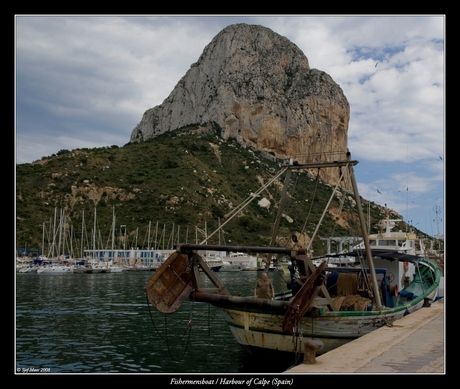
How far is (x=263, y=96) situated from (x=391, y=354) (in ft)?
438

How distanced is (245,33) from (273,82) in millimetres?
17727

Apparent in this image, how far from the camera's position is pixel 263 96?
142 metres

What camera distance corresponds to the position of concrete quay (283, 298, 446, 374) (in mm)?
10719

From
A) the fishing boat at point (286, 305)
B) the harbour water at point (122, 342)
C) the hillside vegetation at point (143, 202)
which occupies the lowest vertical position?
the harbour water at point (122, 342)

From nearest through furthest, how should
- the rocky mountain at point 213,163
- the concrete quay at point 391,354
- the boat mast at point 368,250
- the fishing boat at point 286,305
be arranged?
the concrete quay at point 391,354 < the fishing boat at point 286,305 < the boat mast at point 368,250 < the rocky mountain at point 213,163

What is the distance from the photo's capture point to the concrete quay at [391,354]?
1072 centimetres

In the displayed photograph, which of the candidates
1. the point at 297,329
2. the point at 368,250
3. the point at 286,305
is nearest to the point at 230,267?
the point at 368,250

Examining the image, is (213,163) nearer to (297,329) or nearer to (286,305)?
(297,329)

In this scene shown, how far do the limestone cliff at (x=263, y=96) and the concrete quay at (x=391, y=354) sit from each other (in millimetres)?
125603

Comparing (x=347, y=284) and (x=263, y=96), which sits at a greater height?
(x=263, y=96)

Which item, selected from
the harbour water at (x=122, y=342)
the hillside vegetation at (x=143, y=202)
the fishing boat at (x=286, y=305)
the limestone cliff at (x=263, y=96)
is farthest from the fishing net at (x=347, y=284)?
the limestone cliff at (x=263, y=96)

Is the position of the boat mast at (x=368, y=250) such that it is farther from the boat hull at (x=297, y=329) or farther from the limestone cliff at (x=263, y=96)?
the limestone cliff at (x=263, y=96)
